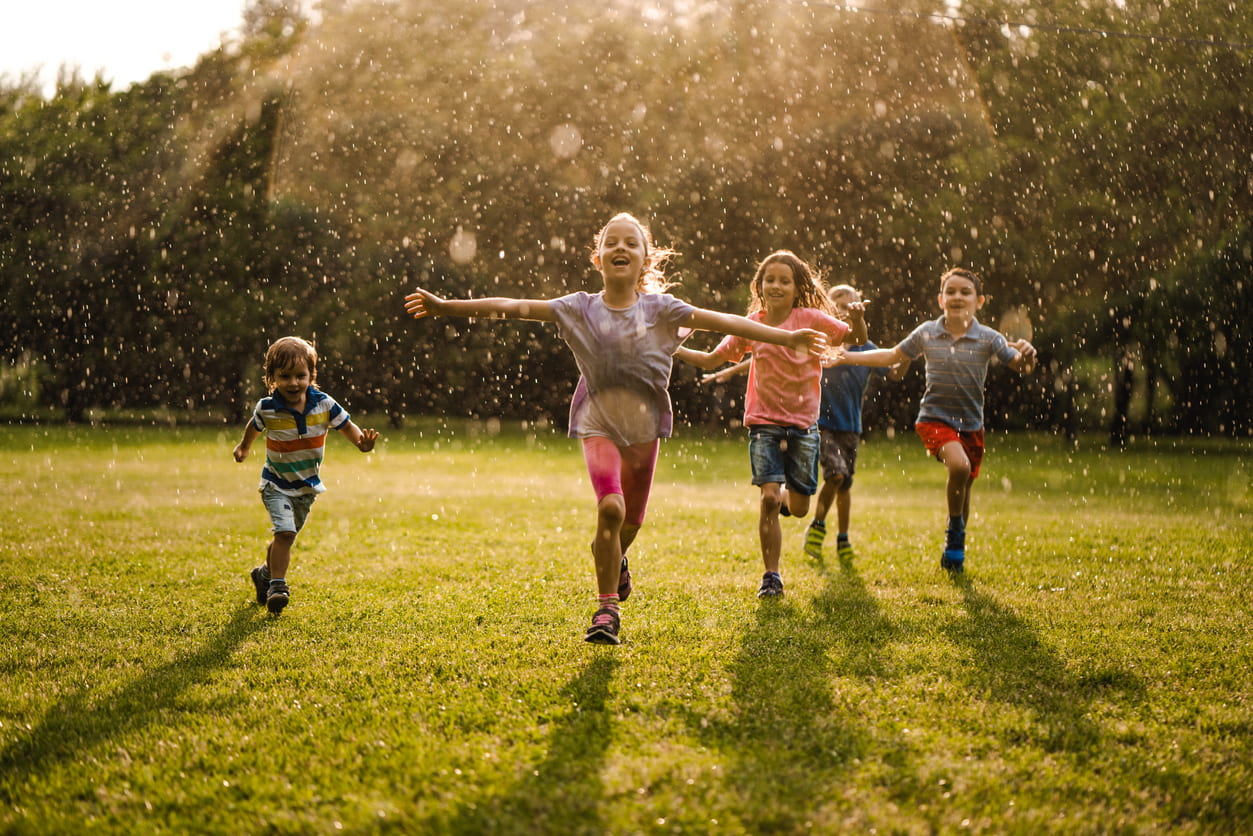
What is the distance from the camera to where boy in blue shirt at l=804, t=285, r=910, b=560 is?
6.78 meters

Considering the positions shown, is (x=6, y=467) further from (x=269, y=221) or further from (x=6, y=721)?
(x=269, y=221)

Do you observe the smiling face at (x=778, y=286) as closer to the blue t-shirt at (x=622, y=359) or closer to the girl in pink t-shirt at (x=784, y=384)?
the girl in pink t-shirt at (x=784, y=384)

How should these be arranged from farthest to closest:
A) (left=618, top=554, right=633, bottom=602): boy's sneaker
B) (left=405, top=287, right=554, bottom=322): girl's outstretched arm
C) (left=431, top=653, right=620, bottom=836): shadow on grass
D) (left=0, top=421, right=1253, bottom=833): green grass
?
(left=618, top=554, right=633, bottom=602): boy's sneaker → (left=405, top=287, right=554, bottom=322): girl's outstretched arm → (left=0, top=421, right=1253, bottom=833): green grass → (left=431, top=653, right=620, bottom=836): shadow on grass

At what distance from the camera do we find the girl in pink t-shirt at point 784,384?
5586 mm

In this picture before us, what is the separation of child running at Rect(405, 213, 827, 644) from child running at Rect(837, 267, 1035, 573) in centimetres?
190

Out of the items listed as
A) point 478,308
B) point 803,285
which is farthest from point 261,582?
point 803,285

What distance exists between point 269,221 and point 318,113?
3.33 metres

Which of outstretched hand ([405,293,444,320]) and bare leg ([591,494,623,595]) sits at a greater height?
outstretched hand ([405,293,444,320])

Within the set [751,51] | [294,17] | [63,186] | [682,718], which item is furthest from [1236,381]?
[63,186]

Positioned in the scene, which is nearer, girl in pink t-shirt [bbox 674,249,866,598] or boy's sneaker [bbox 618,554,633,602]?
boy's sneaker [bbox 618,554,633,602]

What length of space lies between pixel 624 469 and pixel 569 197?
2099cm

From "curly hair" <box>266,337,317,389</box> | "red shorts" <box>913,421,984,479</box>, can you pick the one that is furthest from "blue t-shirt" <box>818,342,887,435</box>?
"curly hair" <box>266,337,317,389</box>

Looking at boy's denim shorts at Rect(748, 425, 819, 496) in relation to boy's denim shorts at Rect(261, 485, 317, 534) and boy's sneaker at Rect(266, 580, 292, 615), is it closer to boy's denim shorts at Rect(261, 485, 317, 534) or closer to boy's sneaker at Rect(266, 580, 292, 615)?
boy's denim shorts at Rect(261, 485, 317, 534)

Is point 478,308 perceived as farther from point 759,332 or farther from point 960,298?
point 960,298
